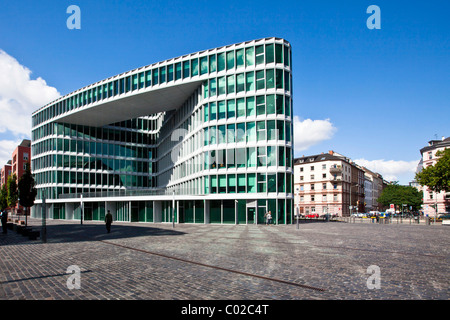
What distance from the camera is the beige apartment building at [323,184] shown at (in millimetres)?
84562

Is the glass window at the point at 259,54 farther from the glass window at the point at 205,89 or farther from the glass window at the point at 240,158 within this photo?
the glass window at the point at 240,158

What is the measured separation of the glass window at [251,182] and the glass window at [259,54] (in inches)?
483

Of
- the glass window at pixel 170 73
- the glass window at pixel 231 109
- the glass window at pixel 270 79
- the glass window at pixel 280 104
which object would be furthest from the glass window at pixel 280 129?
the glass window at pixel 170 73

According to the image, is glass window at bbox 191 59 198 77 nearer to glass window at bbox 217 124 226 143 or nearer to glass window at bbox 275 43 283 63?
glass window at bbox 217 124 226 143

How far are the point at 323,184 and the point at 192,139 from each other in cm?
5244

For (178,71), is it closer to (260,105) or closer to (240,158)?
(260,105)

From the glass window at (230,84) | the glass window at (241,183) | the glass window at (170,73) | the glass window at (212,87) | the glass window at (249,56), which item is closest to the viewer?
the glass window at (241,183)

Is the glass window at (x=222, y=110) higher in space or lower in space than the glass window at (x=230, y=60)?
lower

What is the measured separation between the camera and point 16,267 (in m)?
10.4

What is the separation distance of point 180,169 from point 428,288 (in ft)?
142

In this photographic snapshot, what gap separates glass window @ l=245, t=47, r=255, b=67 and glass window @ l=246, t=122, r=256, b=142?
6609 millimetres
